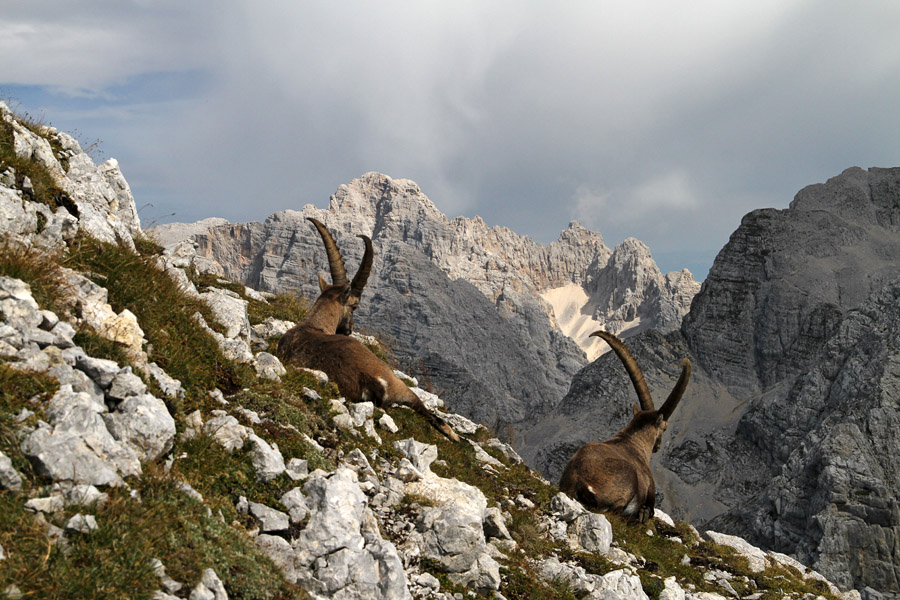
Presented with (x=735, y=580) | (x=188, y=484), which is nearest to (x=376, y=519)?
(x=188, y=484)

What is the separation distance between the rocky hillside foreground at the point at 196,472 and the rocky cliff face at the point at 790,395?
105293 mm

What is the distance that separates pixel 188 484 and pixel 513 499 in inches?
275

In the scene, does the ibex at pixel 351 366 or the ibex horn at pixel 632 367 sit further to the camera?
the ibex horn at pixel 632 367

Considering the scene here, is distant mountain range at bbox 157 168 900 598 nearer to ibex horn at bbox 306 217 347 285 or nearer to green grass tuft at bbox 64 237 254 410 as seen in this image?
ibex horn at bbox 306 217 347 285

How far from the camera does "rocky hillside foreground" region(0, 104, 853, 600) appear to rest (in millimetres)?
5082

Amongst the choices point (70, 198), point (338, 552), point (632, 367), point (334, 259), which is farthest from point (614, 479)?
point (70, 198)

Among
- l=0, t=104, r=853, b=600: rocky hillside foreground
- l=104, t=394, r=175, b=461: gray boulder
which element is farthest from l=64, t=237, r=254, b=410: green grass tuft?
l=104, t=394, r=175, b=461: gray boulder

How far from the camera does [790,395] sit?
5832 inches

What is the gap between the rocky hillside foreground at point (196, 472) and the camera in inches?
200

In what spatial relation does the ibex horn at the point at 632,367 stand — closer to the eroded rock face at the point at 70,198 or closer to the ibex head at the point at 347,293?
the ibex head at the point at 347,293

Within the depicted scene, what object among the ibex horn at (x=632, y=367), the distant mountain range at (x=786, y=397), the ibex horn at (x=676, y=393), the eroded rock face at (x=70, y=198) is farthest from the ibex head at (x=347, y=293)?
the distant mountain range at (x=786, y=397)

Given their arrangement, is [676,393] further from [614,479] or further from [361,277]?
[361,277]

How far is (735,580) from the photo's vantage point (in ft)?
40.8

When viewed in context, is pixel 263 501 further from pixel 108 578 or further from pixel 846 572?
pixel 846 572
